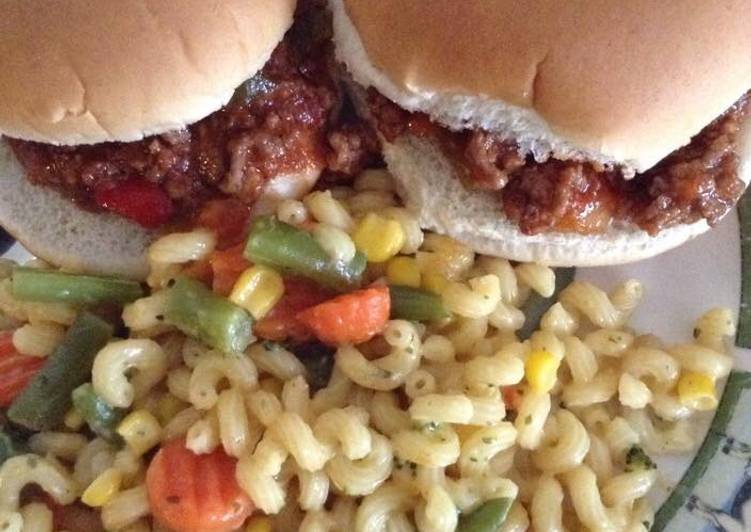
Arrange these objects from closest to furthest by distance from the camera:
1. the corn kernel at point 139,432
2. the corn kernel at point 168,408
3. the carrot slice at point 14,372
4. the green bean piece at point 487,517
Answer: the green bean piece at point 487,517 < the corn kernel at point 139,432 < the corn kernel at point 168,408 < the carrot slice at point 14,372

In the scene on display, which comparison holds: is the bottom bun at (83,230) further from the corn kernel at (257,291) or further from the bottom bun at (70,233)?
the corn kernel at (257,291)

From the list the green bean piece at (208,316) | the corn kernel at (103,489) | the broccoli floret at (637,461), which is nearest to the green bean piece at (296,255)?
the green bean piece at (208,316)

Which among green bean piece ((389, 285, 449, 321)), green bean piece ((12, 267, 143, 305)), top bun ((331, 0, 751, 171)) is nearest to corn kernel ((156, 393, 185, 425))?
green bean piece ((12, 267, 143, 305))

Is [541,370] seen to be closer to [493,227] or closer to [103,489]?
[493,227]

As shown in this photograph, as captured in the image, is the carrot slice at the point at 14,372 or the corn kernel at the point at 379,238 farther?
the carrot slice at the point at 14,372

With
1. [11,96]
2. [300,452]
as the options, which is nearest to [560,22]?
[300,452]

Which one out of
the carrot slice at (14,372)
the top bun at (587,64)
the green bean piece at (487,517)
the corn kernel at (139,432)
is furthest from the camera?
the carrot slice at (14,372)

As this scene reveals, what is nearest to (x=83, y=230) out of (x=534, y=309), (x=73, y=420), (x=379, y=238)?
(x=73, y=420)
